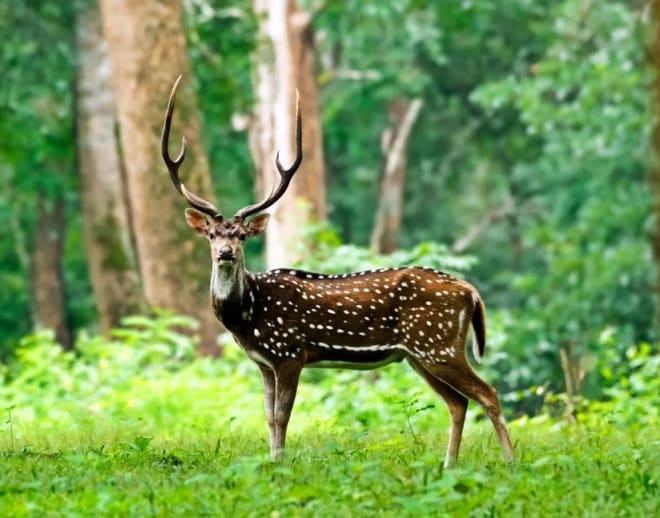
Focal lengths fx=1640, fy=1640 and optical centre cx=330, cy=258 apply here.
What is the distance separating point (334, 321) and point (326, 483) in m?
2.06

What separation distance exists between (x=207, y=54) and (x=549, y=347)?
812cm

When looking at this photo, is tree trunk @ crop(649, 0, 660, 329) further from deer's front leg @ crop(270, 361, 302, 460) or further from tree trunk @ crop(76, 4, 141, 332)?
tree trunk @ crop(76, 4, 141, 332)

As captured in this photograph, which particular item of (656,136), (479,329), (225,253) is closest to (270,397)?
(225,253)

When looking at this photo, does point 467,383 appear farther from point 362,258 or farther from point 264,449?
point 362,258

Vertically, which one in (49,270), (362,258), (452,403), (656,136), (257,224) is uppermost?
(656,136)

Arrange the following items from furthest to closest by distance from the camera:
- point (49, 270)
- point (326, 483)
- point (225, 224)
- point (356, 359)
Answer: point (49, 270), point (356, 359), point (225, 224), point (326, 483)

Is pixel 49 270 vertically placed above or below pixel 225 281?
below

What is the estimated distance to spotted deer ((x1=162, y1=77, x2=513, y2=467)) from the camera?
10117 millimetres

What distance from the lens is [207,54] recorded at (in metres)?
24.7

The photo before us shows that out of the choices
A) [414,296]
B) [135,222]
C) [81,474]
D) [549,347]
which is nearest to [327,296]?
[414,296]

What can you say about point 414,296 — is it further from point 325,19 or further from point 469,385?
point 325,19

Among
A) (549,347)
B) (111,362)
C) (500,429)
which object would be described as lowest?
(549,347)

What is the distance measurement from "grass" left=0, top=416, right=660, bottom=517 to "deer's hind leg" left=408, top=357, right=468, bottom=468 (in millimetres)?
122

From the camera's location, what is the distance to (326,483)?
8352 mm
